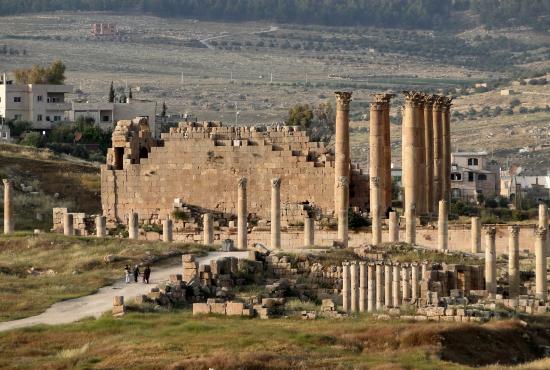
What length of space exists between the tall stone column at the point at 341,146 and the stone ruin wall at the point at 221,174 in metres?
0.66

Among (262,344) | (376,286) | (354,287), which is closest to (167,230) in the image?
(354,287)

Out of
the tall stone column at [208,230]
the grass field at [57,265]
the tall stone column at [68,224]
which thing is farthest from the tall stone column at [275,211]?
the tall stone column at [68,224]

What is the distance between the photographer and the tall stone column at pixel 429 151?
75.8 metres

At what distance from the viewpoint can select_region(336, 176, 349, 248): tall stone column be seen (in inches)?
2621

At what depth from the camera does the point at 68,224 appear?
69.2 meters

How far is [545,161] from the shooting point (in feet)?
436

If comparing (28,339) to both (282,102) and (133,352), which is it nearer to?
(133,352)

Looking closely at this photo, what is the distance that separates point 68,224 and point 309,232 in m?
7.12

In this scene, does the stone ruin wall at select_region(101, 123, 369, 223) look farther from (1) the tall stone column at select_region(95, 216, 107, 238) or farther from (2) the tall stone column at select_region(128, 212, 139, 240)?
(2) the tall stone column at select_region(128, 212, 139, 240)

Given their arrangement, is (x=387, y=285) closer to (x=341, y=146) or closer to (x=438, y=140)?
(x=341, y=146)

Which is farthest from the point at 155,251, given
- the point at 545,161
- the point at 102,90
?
the point at 102,90

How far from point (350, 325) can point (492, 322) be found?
360 cm

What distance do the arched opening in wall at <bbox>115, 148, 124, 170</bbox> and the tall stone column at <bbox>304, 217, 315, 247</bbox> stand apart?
913 centimetres

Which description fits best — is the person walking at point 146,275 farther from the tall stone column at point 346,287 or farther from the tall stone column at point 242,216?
the tall stone column at point 242,216
